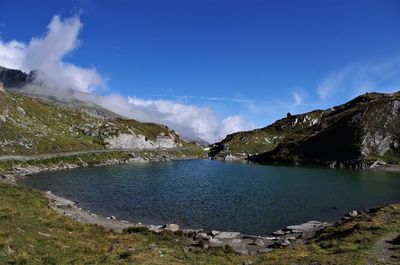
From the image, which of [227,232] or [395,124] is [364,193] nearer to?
[227,232]

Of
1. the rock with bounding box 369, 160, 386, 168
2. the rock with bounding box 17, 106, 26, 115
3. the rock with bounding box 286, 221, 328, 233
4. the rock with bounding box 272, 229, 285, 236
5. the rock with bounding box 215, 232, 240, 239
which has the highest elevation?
the rock with bounding box 17, 106, 26, 115

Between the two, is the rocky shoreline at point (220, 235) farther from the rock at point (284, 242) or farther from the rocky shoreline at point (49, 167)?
the rocky shoreline at point (49, 167)

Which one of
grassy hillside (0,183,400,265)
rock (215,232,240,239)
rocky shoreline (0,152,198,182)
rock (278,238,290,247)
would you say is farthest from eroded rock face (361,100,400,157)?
rock (278,238,290,247)

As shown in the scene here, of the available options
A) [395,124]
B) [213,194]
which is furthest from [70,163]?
[395,124]

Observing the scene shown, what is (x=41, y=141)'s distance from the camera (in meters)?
156

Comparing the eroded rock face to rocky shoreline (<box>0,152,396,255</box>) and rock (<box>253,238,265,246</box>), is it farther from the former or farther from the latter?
rock (<box>253,238,265,246</box>)

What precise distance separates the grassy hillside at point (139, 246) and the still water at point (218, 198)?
13.1 meters

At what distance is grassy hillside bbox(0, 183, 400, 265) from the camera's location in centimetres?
3022

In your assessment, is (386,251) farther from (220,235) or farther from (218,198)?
(218,198)

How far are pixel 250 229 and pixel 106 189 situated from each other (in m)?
46.6

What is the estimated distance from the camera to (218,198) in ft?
267

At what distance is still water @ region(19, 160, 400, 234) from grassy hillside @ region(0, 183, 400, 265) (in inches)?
517

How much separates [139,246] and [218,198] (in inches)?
1715

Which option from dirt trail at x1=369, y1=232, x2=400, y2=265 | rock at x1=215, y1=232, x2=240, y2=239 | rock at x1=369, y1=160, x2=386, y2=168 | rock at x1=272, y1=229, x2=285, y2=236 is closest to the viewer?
dirt trail at x1=369, y1=232, x2=400, y2=265
